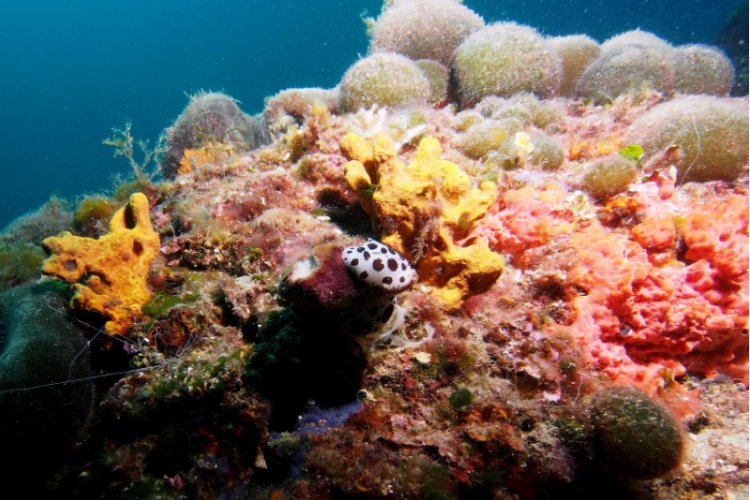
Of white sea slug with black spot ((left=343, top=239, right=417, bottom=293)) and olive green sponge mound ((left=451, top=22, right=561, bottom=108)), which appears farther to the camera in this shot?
olive green sponge mound ((left=451, top=22, right=561, bottom=108))

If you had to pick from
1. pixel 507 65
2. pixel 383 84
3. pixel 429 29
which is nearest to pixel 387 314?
pixel 383 84

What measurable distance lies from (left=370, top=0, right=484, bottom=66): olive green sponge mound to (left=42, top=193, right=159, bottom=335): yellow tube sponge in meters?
6.96

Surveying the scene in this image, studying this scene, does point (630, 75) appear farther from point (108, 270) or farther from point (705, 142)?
point (108, 270)

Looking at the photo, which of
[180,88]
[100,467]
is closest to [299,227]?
[100,467]

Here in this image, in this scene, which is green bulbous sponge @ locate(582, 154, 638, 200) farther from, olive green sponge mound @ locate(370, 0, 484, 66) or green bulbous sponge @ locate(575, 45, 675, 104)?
olive green sponge mound @ locate(370, 0, 484, 66)

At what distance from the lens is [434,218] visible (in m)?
2.61

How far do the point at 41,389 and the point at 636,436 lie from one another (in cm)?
420

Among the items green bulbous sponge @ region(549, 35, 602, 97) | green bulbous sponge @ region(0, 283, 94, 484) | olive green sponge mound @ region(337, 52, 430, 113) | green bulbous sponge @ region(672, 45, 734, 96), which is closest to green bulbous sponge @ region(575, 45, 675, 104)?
green bulbous sponge @ region(672, 45, 734, 96)

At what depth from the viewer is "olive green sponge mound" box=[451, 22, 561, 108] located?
20.4 feet

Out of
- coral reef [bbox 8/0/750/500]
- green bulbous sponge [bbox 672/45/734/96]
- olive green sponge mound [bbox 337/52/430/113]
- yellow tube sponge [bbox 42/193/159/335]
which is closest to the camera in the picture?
coral reef [bbox 8/0/750/500]

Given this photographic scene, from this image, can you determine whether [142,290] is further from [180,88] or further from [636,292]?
[180,88]

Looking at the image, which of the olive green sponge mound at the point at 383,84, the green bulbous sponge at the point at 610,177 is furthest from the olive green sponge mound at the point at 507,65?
the green bulbous sponge at the point at 610,177

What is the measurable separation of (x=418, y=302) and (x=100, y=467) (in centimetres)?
268

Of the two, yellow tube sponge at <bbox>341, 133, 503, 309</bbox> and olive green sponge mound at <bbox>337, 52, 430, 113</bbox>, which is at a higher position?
olive green sponge mound at <bbox>337, 52, 430, 113</bbox>
